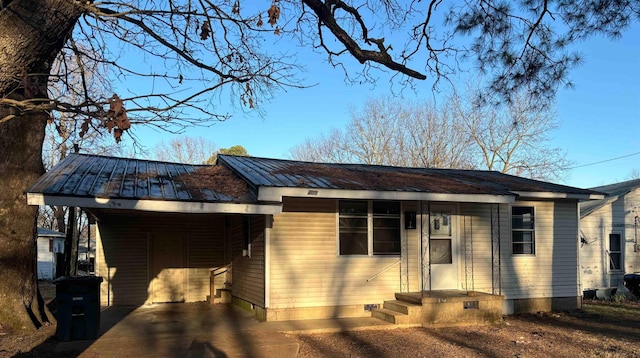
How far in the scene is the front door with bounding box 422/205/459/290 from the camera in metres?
11.5

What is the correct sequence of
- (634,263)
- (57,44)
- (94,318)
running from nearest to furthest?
(57,44), (94,318), (634,263)

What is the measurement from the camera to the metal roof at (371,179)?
10.1 metres

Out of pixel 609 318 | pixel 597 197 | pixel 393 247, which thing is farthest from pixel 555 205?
pixel 393 247

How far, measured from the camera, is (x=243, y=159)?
1320 centimetres

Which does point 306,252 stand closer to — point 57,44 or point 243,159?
point 243,159

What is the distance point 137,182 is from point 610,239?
1552cm

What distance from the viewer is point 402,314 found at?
10.0 metres

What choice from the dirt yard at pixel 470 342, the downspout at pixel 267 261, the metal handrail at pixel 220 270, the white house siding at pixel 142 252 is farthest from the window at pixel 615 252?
the downspout at pixel 267 261

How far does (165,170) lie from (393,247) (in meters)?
5.23

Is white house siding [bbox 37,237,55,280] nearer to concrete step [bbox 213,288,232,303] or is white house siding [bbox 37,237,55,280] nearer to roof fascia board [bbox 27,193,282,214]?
concrete step [bbox 213,288,232,303]

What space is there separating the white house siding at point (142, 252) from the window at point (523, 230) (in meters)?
7.43

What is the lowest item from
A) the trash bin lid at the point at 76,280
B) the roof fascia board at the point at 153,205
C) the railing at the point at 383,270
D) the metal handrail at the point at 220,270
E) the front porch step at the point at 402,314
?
the front porch step at the point at 402,314

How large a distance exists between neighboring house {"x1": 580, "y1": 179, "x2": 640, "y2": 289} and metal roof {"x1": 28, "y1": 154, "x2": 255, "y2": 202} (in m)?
12.4

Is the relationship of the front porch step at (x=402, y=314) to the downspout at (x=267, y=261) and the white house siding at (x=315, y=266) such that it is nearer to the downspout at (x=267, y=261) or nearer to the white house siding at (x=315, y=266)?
the white house siding at (x=315, y=266)
